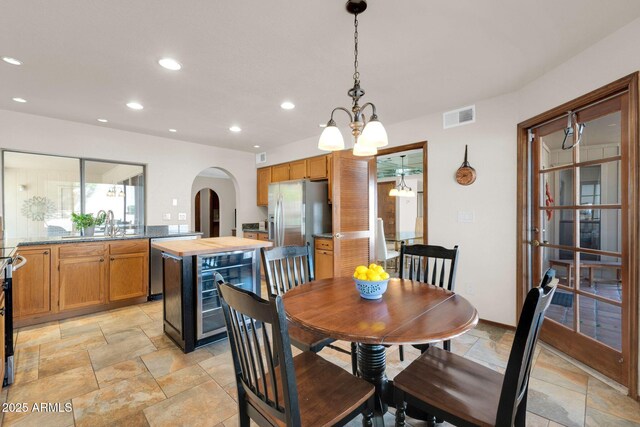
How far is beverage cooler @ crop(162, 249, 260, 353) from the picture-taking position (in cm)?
244

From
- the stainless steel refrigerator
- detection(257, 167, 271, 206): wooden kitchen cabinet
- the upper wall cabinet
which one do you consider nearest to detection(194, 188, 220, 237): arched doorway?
detection(257, 167, 271, 206): wooden kitchen cabinet

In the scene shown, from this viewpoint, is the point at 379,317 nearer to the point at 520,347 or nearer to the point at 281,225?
the point at 520,347

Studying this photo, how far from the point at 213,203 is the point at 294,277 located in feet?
24.7

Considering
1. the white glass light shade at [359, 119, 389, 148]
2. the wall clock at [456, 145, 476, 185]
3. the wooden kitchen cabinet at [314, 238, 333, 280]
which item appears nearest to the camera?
the white glass light shade at [359, 119, 389, 148]

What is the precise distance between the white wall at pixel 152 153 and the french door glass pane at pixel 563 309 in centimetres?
485

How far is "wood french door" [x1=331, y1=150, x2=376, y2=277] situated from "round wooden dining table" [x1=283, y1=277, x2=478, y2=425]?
6.05ft

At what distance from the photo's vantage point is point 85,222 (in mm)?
3502

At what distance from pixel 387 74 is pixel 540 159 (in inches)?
67.5

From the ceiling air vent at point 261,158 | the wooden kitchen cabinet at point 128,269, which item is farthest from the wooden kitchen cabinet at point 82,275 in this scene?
the ceiling air vent at point 261,158

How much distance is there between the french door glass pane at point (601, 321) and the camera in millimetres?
2041

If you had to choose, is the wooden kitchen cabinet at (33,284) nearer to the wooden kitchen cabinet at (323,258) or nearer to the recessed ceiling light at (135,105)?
the recessed ceiling light at (135,105)

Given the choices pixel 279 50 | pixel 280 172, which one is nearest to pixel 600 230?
pixel 279 50

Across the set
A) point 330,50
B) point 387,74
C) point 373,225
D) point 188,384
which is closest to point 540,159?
point 387,74

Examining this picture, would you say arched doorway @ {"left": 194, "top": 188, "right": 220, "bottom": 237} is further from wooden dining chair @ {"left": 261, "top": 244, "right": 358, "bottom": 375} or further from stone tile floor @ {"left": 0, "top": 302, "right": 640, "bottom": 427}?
wooden dining chair @ {"left": 261, "top": 244, "right": 358, "bottom": 375}
